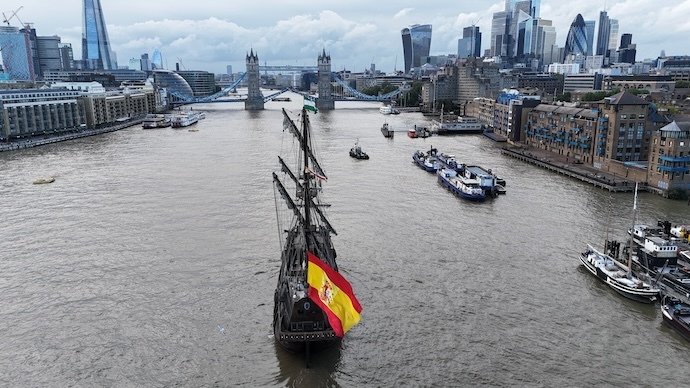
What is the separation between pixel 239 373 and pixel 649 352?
14.8m

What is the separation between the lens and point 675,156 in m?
39.9

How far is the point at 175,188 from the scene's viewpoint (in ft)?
144

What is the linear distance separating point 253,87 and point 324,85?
66.9 ft

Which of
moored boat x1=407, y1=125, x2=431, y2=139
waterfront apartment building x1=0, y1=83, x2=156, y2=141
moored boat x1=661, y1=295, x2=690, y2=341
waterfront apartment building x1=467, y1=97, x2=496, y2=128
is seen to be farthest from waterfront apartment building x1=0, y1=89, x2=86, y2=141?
moored boat x1=661, y1=295, x2=690, y2=341

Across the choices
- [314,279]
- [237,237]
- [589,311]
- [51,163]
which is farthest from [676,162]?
[51,163]

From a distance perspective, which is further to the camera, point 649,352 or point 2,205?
point 2,205

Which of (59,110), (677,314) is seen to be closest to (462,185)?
(677,314)

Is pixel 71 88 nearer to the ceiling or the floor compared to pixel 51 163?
nearer to the ceiling

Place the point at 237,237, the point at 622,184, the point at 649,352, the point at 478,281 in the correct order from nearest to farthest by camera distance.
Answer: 1. the point at 649,352
2. the point at 478,281
3. the point at 237,237
4. the point at 622,184

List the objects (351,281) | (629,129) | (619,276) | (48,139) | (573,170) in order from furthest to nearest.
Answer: (48,139) < (573,170) < (629,129) < (351,281) < (619,276)

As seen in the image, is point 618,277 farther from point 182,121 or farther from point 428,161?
point 182,121

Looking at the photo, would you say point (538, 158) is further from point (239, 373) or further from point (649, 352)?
point (239, 373)

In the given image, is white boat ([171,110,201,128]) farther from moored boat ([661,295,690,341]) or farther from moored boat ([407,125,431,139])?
moored boat ([661,295,690,341])

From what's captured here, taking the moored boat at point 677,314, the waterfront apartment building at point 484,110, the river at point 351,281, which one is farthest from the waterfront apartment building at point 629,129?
the waterfront apartment building at point 484,110
